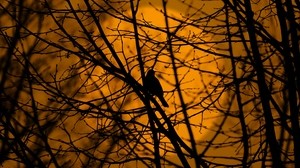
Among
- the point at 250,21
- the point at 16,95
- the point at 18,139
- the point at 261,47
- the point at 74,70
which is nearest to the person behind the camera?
the point at 250,21

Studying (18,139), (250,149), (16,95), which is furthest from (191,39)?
(16,95)

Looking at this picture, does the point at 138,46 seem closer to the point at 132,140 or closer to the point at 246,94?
the point at 132,140

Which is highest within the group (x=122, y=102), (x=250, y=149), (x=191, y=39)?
(x=191, y=39)

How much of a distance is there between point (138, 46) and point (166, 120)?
710 mm

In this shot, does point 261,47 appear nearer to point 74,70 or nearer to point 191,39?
point 191,39

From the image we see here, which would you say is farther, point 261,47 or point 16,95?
point 16,95

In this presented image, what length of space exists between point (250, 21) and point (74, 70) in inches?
66.9

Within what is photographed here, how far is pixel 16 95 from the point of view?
6125mm

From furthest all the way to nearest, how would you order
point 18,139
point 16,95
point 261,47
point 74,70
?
point 16,95 < point 261,47 < point 74,70 < point 18,139

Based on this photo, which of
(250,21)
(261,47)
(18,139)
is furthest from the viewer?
(261,47)

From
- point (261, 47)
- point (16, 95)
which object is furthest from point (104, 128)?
point (16, 95)

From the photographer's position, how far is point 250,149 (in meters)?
4.60

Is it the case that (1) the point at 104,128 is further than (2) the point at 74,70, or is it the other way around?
(2) the point at 74,70

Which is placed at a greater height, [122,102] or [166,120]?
[122,102]
